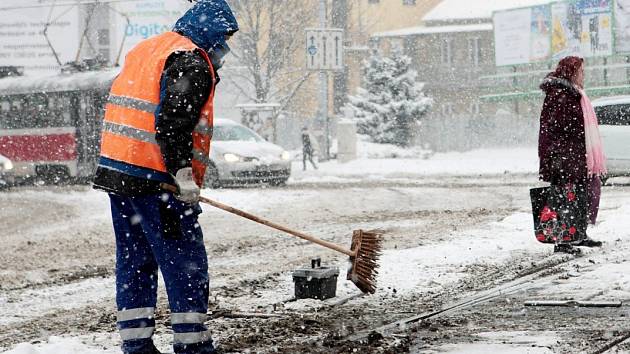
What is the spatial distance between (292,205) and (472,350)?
12.4m

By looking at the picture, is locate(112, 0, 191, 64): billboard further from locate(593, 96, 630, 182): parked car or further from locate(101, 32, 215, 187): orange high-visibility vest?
locate(101, 32, 215, 187): orange high-visibility vest

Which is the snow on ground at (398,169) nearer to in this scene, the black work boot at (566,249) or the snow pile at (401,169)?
the snow pile at (401,169)

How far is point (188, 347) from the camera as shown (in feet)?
17.0

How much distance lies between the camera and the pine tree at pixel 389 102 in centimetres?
4688

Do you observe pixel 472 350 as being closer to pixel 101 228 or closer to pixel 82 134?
pixel 101 228

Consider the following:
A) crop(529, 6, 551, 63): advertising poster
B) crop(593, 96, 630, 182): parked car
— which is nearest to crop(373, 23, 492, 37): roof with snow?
crop(529, 6, 551, 63): advertising poster

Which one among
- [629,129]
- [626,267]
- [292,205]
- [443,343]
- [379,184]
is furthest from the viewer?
[379,184]

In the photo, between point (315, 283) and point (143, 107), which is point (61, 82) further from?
point (143, 107)

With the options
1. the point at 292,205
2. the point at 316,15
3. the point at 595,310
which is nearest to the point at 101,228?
the point at 292,205

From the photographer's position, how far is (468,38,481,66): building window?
64.9m

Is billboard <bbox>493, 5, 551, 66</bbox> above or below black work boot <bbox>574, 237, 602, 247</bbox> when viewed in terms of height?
above

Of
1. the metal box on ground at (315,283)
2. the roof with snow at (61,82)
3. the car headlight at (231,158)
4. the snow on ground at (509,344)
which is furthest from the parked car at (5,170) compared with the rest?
the snow on ground at (509,344)

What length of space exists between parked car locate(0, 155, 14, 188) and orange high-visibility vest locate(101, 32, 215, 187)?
69.2ft

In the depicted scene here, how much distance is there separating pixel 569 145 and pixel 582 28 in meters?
31.4
